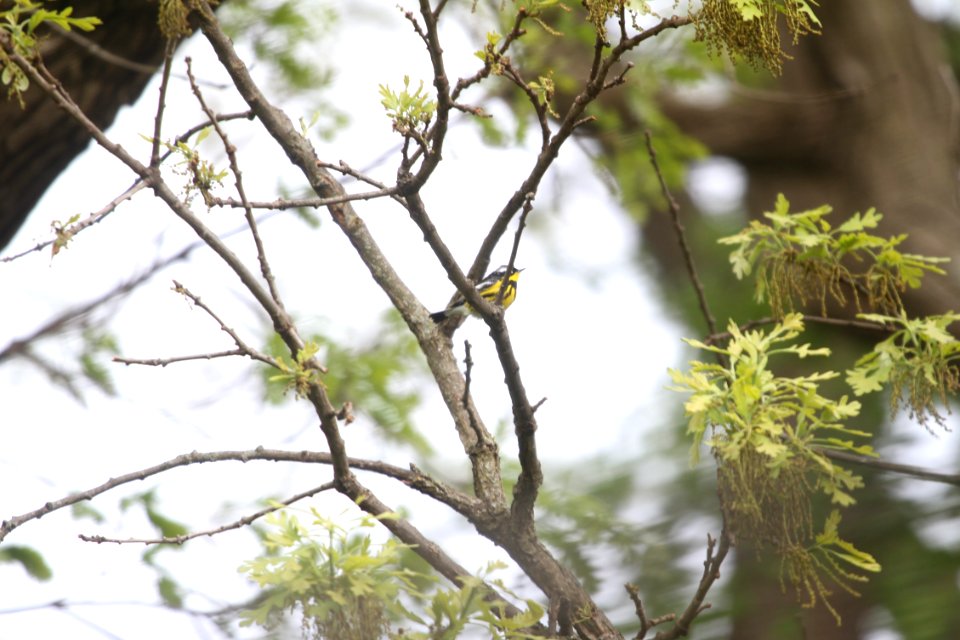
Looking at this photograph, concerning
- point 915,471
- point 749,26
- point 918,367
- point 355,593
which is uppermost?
point 749,26

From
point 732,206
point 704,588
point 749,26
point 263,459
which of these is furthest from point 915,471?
point 732,206

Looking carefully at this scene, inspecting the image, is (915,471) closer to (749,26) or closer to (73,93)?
(749,26)

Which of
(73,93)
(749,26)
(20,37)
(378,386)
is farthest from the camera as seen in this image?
(378,386)

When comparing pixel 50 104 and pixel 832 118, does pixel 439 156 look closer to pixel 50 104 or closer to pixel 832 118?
pixel 50 104

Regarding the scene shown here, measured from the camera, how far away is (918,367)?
2238 mm

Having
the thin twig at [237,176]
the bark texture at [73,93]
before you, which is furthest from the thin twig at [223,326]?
the bark texture at [73,93]

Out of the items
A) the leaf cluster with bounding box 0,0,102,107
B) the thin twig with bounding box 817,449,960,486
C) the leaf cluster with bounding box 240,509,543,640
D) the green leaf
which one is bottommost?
the leaf cluster with bounding box 240,509,543,640

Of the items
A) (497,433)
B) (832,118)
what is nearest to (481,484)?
(497,433)

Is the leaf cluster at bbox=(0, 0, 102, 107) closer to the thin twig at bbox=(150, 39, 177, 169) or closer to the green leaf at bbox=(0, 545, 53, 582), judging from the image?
the thin twig at bbox=(150, 39, 177, 169)

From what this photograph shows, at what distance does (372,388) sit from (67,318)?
1.35 metres

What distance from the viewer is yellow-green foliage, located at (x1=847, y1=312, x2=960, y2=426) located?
7.27 feet

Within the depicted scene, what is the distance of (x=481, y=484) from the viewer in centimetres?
231

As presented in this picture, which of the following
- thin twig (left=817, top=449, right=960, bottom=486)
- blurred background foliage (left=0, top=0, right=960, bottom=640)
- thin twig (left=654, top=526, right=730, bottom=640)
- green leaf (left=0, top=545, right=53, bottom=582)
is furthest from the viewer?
green leaf (left=0, top=545, right=53, bottom=582)

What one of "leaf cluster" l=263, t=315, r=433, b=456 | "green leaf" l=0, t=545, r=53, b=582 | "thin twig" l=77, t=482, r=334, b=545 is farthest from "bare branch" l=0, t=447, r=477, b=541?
"leaf cluster" l=263, t=315, r=433, b=456
